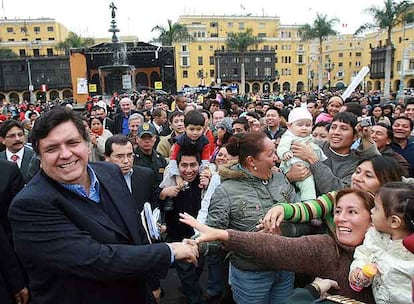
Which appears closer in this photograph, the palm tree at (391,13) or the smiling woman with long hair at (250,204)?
the smiling woman with long hair at (250,204)

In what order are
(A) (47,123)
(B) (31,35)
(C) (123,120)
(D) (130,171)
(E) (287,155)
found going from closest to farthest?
(A) (47,123), (E) (287,155), (D) (130,171), (C) (123,120), (B) (31,35)

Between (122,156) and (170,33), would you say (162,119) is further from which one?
(170,33)

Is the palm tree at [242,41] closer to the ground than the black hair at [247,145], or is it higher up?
higher up

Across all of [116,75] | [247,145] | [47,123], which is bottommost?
[247,145]

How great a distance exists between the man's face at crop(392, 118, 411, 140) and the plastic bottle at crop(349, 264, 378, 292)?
3.91 m

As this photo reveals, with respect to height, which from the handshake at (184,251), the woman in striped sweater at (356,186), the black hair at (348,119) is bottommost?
the handshake at (184,251)

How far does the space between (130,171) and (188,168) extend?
0.68 m

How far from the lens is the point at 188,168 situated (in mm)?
4047

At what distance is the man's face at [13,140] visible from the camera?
5.07 metres

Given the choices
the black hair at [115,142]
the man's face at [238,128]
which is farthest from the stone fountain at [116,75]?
the black hair at [115,142]

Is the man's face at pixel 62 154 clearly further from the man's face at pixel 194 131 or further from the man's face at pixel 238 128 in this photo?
the man's face at pixel 238 128

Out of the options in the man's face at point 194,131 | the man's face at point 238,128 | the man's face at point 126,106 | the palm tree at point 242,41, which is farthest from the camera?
the palm tree at point 242,41

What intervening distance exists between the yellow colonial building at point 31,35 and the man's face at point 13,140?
234 ft

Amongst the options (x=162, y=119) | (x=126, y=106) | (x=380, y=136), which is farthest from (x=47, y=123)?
(x=126, y=106)
